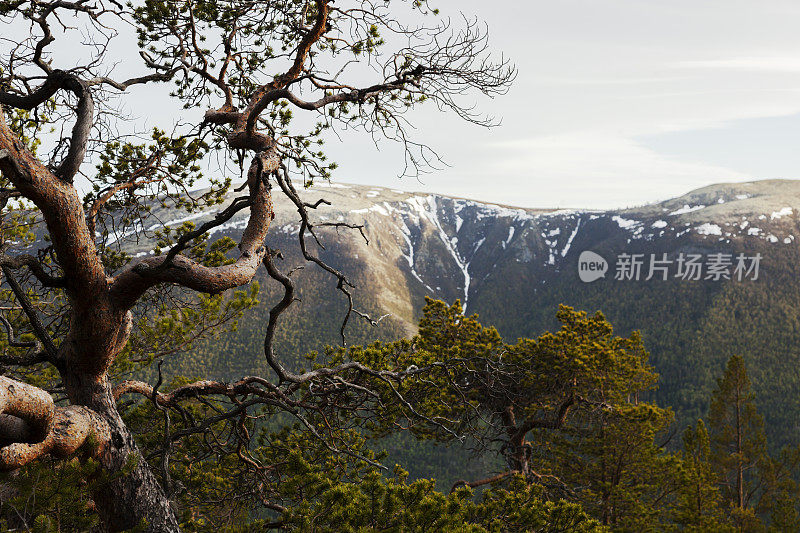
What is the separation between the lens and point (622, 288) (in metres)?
127

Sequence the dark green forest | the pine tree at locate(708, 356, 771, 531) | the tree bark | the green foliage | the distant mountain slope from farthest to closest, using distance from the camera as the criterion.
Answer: the distant mountain slope, the pine tree at locate(708, 356, 771, 531), the dark green forest, the green foliage, the tree bark

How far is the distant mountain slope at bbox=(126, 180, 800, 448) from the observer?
83.1 metres

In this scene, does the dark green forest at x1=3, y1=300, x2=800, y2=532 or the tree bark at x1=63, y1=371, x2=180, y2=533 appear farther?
the dark green forest at x1=3, y1=300, x2=800, y2=532

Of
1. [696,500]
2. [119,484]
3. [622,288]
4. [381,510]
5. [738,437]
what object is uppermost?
[119,484]

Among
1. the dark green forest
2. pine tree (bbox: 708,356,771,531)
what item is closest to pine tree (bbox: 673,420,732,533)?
the dark green forest

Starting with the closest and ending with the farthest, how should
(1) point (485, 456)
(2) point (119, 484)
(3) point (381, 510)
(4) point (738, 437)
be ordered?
1. (2) point (119, 484)
2. (3) point (381, 510)
3. (1) point (485, 456)
4. (4) point (738, 437)

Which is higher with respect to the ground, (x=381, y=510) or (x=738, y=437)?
(x=381, y=510)

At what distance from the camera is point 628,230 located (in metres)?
165

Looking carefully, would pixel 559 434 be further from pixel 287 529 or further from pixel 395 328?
pixel 395 328

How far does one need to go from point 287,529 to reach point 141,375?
6247 centimetres

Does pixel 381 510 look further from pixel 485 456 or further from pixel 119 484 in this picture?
pixel 485 456

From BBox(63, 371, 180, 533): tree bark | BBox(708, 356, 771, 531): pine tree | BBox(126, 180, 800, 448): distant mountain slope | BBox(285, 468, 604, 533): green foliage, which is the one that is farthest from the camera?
BBox(126, 180, 800, 448): distant mountain slope

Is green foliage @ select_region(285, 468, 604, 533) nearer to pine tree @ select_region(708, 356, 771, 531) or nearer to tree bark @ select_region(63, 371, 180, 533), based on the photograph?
tree bark @ select_region(63, 371, 180, 533)

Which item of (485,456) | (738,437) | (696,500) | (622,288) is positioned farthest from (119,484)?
(622,288)
